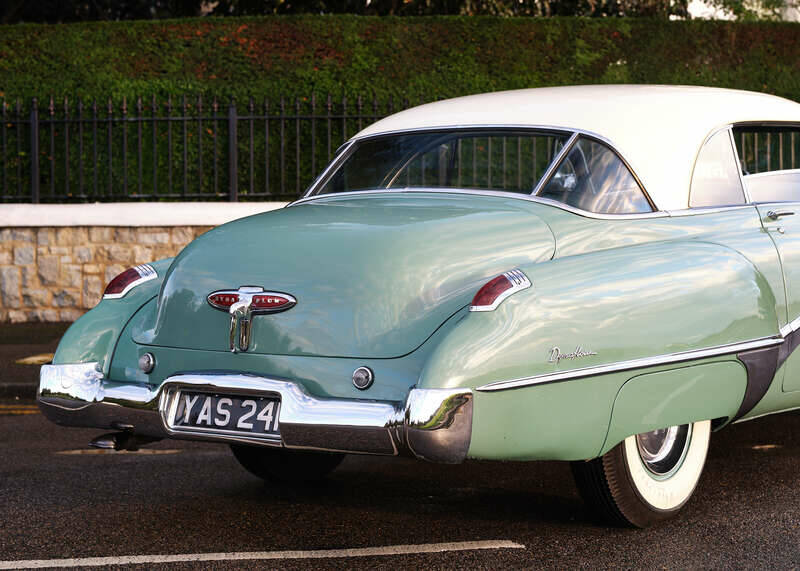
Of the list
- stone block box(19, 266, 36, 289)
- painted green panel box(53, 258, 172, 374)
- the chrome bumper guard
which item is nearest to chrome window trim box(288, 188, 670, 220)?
painted green panel box(53, 258, 172, 374)

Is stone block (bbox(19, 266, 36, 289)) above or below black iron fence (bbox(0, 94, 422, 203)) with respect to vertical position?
below

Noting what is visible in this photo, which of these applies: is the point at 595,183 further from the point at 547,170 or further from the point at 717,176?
the point at 717,176

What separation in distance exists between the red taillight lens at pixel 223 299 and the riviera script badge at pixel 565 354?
1231mm

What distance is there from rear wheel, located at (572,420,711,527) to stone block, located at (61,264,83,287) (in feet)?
29.0

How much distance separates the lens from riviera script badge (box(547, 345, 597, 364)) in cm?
441

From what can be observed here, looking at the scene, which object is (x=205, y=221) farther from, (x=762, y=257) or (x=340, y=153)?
(x=762, y=257)

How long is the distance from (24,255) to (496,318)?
31.1 feet

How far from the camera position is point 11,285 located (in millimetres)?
12773

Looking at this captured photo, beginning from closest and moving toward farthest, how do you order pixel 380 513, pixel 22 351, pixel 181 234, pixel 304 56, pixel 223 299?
pixel 223 299, pixel 380 513, pixel 22 351, pixel 181 234, pixel 304 56

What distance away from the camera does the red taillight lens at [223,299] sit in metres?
4.71

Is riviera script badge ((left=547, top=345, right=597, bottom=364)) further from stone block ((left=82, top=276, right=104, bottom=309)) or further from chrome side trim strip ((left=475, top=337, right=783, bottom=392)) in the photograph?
stone block ((left=82, top=276, right=104, bottom=309))

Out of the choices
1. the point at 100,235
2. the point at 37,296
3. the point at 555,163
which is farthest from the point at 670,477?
the point at 37,296

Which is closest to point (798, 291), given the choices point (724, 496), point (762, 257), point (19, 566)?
point (762, 257)

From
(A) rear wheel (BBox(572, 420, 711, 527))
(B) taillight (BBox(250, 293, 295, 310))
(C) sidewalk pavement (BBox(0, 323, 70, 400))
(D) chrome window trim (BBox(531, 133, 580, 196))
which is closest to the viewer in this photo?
(B) taillight (BBox(250, 293, 295, 310))
